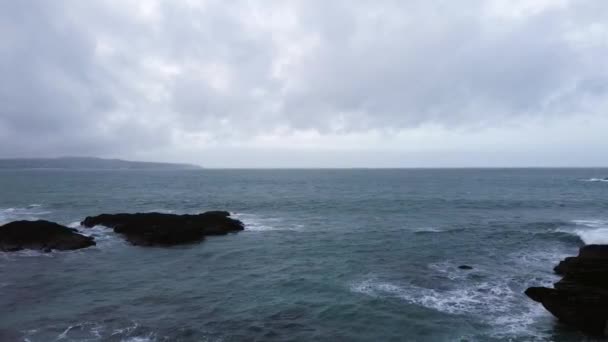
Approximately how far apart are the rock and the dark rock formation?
4833 millimetres

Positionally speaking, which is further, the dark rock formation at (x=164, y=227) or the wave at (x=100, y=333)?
the dark rock formation at (x=164, y=227)

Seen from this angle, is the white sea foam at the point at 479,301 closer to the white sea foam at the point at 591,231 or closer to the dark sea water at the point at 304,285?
the dark sea water at the point at 304,285

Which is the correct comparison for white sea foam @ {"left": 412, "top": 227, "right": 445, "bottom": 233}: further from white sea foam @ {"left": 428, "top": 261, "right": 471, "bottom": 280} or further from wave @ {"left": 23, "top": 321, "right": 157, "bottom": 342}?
wave @ {"left": 23, "top": 321, "right": 157, "bottom": 342}

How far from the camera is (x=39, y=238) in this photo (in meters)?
35.2

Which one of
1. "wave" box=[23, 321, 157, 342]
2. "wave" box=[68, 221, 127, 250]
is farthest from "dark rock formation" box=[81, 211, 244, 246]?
"wave" box=[23, 321, 157, 342]

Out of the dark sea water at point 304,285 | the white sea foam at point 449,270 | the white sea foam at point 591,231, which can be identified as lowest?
the dark sea water at point 304,285

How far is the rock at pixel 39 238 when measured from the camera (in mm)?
34344

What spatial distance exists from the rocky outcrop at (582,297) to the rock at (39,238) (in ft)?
119

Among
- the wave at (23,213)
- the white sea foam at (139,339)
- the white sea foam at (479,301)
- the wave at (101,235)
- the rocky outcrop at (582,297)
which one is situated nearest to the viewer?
the white sea foam at (139,339)

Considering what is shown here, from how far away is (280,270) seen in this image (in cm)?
2778

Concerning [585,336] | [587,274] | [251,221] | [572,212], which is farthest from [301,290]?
[572,212]

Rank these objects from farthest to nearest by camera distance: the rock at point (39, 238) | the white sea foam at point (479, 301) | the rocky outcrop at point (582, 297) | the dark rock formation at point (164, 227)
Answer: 1. the dark rock formation at point (164, 227)
2. the rock at point (39, 238)
3. the white sea foam at point (479, 301)
4. the rocky outcrop at point (582, 297)

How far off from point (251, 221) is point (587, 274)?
125 feet

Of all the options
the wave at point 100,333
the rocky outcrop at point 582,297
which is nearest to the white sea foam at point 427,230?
the rocky outcrop at point 582,297
